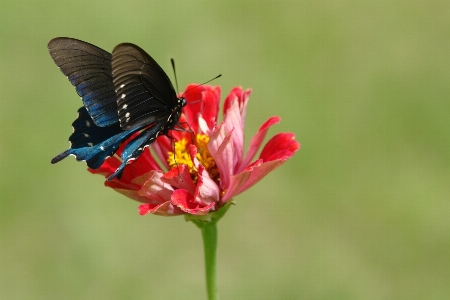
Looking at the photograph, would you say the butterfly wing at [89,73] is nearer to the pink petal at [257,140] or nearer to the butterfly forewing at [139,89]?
the butterfly forewing at [139,89]

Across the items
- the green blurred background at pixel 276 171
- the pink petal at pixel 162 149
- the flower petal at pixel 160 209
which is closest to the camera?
the flower petal at pixel 160 209

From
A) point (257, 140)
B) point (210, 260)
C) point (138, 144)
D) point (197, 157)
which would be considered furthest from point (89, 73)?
Result: point (210, 260)

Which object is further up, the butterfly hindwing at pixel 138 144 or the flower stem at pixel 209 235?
the butterfly hindwing at pixel 138 144

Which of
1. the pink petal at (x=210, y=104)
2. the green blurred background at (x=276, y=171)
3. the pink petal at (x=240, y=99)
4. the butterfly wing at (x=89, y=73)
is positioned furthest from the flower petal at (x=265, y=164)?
the green blurred background at (x=276, y=171)

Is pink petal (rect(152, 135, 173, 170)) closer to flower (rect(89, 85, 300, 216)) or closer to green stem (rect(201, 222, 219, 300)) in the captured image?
flower (rect(89, 85, 300, 216))

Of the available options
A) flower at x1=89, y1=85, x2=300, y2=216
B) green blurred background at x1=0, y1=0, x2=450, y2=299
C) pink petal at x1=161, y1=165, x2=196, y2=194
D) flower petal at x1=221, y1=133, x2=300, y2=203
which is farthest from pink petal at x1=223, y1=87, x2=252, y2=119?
green blurred background at x1=0, y1=0, x2=450, y2=299

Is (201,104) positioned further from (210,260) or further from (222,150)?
(210,260)

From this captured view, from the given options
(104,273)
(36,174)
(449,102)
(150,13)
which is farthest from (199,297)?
(150,13)

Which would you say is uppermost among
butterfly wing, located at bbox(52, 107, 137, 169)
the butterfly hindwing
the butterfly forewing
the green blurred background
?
the butterfly forewing
